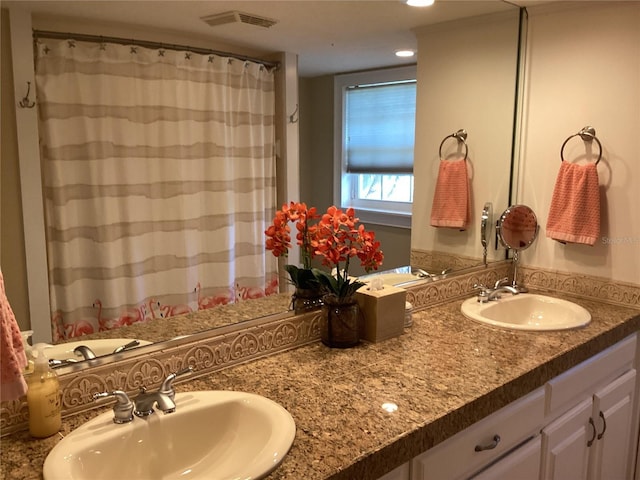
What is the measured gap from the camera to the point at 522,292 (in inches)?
93.6

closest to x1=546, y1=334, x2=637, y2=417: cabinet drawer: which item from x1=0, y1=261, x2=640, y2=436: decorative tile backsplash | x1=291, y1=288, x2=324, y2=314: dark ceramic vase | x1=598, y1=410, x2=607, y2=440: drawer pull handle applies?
x1=598, y1=410, x2=607, y2=440: drawer pull handle

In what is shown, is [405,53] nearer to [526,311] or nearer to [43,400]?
[526,311]

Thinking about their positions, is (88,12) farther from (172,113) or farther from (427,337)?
(427,337)

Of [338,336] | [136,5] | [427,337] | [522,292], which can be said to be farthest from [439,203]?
[136,5]

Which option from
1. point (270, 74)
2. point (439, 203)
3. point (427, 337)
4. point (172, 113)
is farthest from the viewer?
point (439, 203)

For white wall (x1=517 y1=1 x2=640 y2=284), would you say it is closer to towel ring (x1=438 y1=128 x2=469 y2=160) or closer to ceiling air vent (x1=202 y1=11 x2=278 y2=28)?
towel ring (x1=438 y1=128 x2=469 y2=160)

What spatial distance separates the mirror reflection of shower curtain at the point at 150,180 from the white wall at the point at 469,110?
78 centimetres

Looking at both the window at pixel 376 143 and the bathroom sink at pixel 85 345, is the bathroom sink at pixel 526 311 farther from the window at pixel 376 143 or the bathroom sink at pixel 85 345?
the bathroom sink at pixel 85 345

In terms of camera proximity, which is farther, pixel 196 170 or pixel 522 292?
pixel 522 292

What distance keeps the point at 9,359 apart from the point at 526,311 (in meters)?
1.91

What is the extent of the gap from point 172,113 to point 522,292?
1.66 m

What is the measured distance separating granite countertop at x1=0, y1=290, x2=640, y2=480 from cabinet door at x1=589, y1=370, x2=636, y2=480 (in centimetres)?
20

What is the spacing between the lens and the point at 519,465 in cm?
160

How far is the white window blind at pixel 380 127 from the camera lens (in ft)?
6.23
